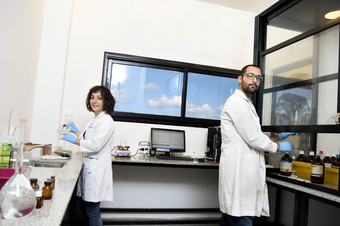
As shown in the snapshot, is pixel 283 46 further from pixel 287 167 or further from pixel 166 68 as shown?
pixel 166 68

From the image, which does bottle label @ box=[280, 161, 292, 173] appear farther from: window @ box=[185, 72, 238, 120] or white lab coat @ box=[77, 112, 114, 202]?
white lab coat @ box=[77, 112, 114, 202]

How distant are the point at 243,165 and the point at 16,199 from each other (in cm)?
139

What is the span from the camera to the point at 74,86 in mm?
2762

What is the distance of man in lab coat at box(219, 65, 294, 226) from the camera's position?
1685 millimetres

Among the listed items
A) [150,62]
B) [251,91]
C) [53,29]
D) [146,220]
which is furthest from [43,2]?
[146,220]

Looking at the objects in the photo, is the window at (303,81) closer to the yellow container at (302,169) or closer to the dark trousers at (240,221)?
the yellow container at (302,169)

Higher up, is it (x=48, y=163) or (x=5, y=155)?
(x=5, y=155)

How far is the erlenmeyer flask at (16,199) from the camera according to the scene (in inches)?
29.5

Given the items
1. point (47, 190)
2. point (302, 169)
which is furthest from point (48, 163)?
point (302, 169)

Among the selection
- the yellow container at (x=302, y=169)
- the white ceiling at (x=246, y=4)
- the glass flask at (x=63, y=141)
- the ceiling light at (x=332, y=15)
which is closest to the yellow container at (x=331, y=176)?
the yellow container at (x=302, y=169)

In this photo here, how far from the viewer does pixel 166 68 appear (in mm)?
3082

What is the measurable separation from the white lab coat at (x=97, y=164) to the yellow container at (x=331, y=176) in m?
1.74

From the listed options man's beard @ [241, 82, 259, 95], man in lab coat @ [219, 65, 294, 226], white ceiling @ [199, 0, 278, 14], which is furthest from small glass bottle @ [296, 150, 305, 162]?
white ceiling @ [199, 0, 278, 14]

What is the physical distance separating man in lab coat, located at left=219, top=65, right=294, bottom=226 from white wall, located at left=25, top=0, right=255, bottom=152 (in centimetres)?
132
